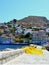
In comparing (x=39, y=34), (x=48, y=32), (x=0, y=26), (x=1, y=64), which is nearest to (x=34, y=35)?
(x=39, y=34)

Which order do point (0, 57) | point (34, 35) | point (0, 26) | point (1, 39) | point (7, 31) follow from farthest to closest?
point (0, 26) < point (7, 31) < point (34, 35) < point (1, 39) < point (0, 57)

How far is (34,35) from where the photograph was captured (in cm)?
13300

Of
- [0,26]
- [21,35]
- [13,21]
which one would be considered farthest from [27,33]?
[13,21]

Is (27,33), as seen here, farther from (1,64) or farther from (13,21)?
(1,64)

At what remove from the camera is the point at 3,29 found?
486 feet

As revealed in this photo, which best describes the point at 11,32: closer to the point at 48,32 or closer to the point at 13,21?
the point at 48,32

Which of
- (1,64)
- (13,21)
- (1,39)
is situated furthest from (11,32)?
(1,64)

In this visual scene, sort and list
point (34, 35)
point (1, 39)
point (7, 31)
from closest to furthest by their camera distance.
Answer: point (1, 39) < point (34, 35) < point (7, 31)

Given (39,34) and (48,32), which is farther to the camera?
(48,32)

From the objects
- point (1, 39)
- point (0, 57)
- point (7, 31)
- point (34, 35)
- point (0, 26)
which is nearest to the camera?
point (0, 57)

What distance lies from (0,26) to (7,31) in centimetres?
1369

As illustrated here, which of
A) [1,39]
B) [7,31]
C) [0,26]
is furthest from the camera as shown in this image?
[0,26]

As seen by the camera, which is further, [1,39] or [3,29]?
[3,29]

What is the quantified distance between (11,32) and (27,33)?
1447 centimetres
